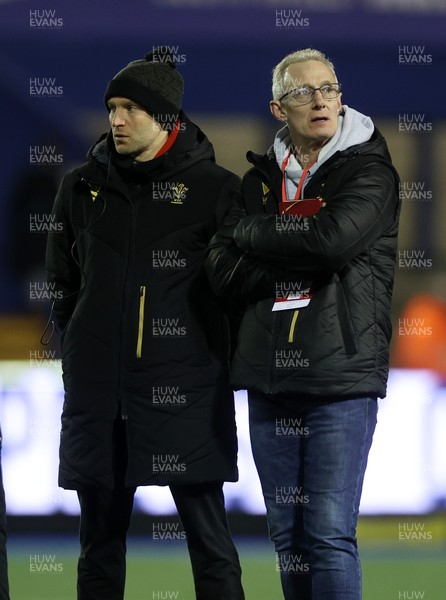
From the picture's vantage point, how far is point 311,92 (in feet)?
11.1

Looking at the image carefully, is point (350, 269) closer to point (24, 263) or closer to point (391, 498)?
point (391, 498)

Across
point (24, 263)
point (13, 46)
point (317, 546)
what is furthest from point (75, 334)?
point (13, 46)

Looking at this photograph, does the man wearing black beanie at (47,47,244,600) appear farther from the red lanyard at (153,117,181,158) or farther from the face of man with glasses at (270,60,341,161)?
the face of man with glasses at (270,60,341,161)

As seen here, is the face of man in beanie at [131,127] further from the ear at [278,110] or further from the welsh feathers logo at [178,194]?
the ear at [278,110]

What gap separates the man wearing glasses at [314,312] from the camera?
127 inches

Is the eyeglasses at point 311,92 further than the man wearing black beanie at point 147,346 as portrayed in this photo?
No

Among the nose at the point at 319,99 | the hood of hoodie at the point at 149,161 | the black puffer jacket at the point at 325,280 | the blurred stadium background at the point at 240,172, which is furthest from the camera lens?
the blurred stadium background at the point at 240,172

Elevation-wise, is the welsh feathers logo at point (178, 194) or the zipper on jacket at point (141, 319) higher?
the welsh feathers logo at point (178, 194)

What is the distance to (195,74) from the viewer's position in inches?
320

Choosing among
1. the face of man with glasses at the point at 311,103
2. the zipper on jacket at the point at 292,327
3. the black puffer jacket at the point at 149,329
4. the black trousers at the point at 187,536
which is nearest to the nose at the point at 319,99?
the face of man with glasses at the point at 311,103

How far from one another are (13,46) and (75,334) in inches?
188

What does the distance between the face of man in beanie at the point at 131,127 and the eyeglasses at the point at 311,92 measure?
0.42m

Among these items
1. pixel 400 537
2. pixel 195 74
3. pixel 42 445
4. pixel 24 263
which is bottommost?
pixel 400 537

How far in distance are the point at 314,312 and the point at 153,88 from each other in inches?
31.7
